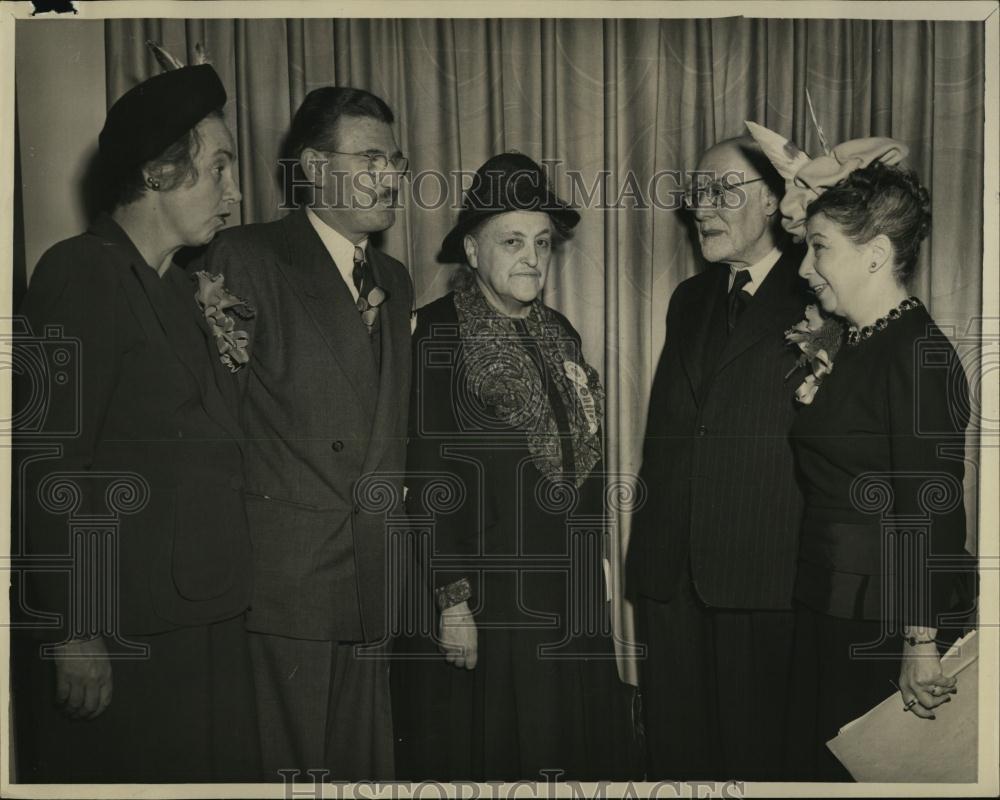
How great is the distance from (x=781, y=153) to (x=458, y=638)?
1.50 meters

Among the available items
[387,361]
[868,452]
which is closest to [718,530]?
[868,452]

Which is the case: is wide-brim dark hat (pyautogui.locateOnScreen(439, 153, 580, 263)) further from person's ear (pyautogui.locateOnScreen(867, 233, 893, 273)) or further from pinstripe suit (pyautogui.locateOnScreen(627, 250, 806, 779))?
person's ear (pyautogui.locateOnScreen(867, 233, 893, 273))

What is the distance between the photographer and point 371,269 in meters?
2.89

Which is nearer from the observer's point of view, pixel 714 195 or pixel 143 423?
pixel 143 423

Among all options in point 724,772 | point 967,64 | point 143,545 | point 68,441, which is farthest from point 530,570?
point 967,64

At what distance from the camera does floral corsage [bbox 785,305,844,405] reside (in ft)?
9.37

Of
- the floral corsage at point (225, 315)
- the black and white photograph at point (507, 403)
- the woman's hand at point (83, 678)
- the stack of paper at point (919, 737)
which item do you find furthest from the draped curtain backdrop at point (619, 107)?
the woman's hand at point (83, 678)

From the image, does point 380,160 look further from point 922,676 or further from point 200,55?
point 922,676

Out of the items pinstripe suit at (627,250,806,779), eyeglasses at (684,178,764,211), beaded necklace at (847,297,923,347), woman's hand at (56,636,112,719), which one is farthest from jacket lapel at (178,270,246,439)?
beaded necklace at (847,297,923,347)

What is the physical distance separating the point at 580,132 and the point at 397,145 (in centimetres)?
48

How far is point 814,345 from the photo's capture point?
287 cm

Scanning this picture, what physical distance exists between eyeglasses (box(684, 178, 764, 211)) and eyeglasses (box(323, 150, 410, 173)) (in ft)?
2.42

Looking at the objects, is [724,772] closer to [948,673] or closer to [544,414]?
[948,673]

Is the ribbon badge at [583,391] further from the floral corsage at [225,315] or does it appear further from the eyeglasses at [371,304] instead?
the floral corsage at [225,315]
